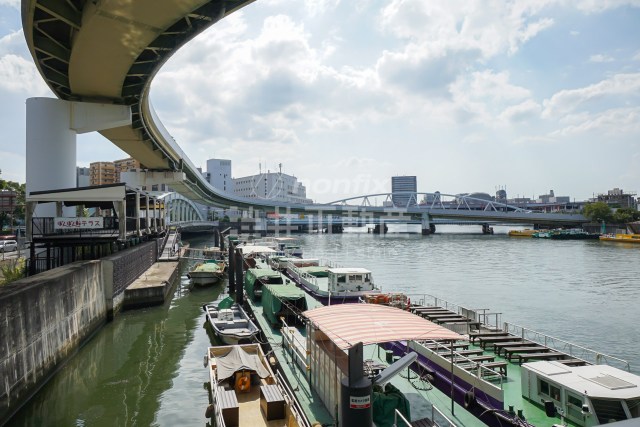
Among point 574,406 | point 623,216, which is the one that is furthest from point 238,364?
point 623,216

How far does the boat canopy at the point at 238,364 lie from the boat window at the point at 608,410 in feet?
28.6

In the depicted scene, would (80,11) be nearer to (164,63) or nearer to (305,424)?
(164,63)

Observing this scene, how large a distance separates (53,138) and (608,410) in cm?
3113

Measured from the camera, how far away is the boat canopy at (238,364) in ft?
43.3

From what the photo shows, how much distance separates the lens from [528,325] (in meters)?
24.6

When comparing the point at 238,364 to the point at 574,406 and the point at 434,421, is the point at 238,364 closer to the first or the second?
the point at 434,421

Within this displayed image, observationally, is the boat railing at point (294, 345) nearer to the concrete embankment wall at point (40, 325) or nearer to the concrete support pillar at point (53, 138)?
the concrete embankment wall at point (40, 325)

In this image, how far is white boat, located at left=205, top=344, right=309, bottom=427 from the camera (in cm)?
1073

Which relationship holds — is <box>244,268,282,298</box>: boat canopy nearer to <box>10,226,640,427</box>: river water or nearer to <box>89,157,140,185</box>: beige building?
<box>10,226,640,427</box>: river water

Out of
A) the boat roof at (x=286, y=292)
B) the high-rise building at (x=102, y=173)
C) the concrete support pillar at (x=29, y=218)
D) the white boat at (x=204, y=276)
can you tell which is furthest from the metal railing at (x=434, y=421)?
the high-rise building at (x=102, y=173)

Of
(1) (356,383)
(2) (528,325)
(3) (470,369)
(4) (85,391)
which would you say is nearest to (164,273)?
(4) (85,391)

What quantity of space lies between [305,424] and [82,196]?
2215 cm

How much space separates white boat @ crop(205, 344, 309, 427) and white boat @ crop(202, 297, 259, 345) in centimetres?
332

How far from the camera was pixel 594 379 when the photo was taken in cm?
1007
